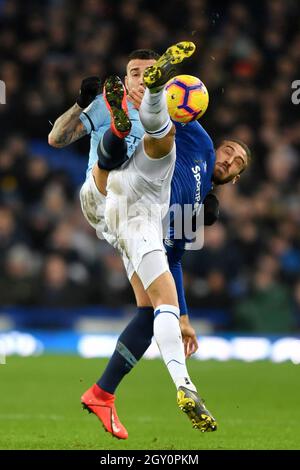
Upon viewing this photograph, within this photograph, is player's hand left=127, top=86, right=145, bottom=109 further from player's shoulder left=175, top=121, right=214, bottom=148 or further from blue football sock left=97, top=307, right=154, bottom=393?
blue football sock left=97, top=307, right=154, bottom=393

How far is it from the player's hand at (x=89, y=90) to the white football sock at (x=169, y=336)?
1502 mm

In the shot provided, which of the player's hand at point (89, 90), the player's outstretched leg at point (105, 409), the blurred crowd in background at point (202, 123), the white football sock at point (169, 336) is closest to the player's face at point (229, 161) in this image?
the player's hand at point (89, 90)

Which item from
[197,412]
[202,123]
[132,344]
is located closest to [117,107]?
[132,344]

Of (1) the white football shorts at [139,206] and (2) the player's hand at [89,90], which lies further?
(2) the player's hand at [89,90]

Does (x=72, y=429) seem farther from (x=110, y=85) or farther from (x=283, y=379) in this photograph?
(x=283, y=379)

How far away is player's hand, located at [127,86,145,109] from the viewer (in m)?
6.89

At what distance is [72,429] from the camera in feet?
24.1

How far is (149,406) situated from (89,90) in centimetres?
315

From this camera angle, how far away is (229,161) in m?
6.89

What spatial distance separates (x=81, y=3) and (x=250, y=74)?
108 inches

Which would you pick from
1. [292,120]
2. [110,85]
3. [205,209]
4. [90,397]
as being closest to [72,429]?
[90,397]

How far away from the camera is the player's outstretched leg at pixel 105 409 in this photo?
21.7 ft

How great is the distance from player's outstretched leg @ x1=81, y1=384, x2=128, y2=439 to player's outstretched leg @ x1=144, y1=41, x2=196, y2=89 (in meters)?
1.98

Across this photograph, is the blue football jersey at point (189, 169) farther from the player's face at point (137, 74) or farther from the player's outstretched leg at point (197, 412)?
the player's outstretched leg at point (197, 412)
